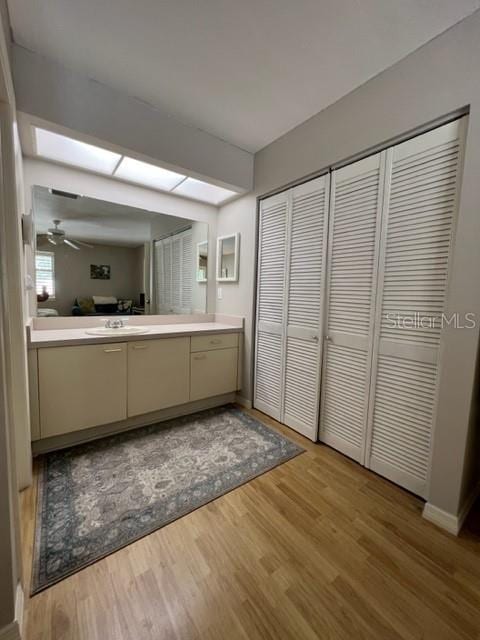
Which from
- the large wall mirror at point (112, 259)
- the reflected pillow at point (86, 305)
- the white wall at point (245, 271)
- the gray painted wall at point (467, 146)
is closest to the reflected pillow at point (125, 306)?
the large wall mirror at point (112, 259)

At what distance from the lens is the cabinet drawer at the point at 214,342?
2.53 metres

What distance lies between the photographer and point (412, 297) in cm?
158

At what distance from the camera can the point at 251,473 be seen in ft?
5.89

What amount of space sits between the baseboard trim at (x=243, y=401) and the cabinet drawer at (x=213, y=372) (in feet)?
0.52

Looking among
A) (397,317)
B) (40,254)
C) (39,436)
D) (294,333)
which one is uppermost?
(40,254)

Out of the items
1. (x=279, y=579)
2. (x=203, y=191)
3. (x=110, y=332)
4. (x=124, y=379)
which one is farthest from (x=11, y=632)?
(x=203, y=191)

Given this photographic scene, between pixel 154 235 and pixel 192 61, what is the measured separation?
148cm

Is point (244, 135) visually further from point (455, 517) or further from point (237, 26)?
point (455, 517)

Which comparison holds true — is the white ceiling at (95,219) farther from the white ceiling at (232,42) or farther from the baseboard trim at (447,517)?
the baseboard trim at (447,517)

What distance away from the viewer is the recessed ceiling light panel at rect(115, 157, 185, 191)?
2238mm

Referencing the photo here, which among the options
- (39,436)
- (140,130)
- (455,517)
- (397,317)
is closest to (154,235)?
(140,130)

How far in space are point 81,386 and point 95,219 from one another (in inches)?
56.7

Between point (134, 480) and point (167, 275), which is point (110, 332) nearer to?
point (167, 275)

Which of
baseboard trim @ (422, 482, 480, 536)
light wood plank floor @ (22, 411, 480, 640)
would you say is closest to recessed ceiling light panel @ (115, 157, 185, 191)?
light wood plank floor @ (22, 411, 480, 640)
